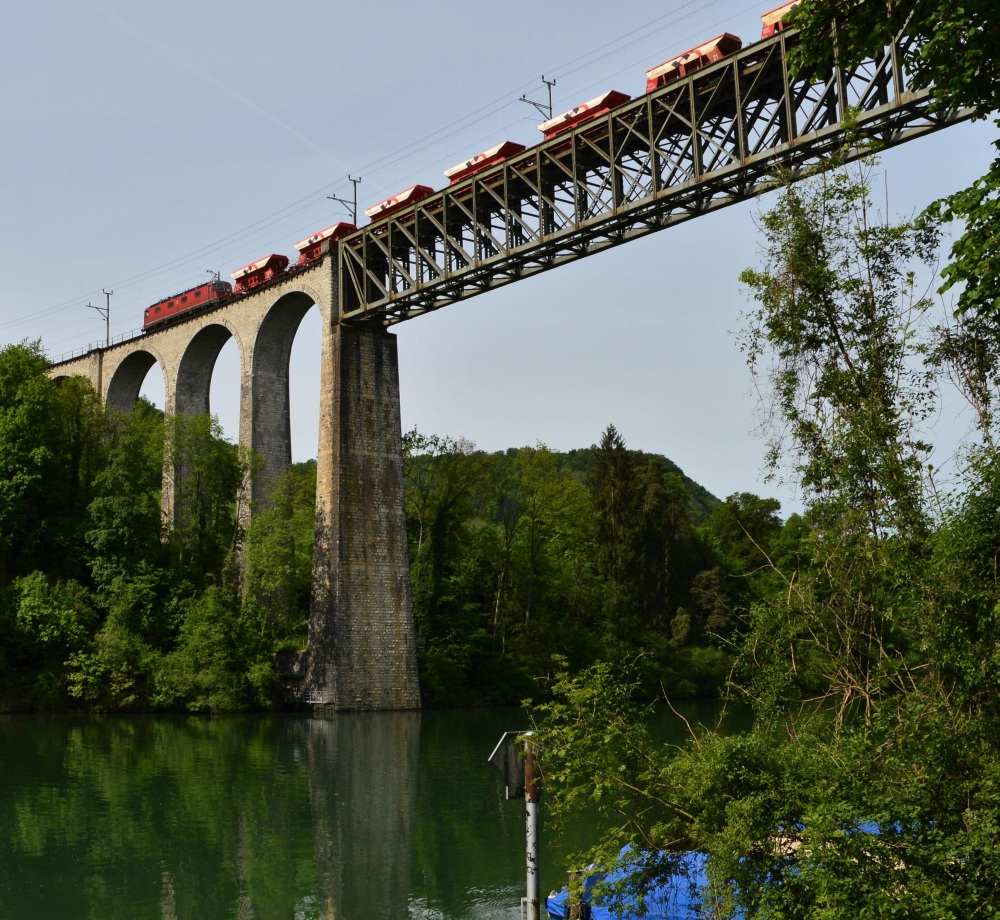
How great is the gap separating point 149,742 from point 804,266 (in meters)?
22.4

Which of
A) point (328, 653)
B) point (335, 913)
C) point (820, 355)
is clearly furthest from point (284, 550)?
point (820, 355)

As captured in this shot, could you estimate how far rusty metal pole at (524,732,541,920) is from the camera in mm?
8273

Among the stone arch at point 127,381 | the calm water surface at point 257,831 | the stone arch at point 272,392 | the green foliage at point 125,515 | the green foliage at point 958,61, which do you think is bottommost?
the calm water surface at point 257,831

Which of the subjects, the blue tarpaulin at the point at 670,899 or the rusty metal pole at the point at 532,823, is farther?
the blue tarpaulin at the point at 670,899

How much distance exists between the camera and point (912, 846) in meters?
7.36

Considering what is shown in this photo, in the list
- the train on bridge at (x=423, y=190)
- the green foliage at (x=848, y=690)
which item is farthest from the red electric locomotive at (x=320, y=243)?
the green foliage at (x=848, y=690)

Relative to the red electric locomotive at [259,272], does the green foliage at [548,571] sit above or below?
below

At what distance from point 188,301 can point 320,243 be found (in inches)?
388

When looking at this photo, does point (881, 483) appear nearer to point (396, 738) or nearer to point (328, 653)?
point (396, 738)

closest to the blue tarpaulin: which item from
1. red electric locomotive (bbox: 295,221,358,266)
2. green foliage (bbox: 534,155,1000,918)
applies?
green foliage (bbox: 534,155,1000,918)

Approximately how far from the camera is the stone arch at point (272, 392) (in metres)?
42.4

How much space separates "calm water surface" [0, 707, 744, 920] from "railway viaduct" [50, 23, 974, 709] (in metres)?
8.74

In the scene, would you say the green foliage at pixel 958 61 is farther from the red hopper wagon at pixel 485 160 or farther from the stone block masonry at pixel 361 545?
the stone block masonry at pixel 361 545

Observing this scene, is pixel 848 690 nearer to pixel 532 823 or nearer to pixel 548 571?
→ pixel 532 823
